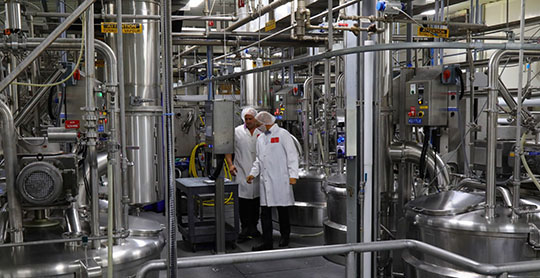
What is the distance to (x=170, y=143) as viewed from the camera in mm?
1670

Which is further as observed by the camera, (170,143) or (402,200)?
(402,200)

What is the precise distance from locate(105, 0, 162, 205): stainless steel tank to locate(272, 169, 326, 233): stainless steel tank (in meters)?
2.30

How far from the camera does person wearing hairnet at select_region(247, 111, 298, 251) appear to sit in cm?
527

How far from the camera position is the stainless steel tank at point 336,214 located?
16.3ft

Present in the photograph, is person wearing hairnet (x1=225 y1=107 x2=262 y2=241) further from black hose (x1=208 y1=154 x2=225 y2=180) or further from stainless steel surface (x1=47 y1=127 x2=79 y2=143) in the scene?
stainless steel surface (x1=47 y1=127 x2=79 y2=143)

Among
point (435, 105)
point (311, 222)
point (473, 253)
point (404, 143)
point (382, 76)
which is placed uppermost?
point (382, 76)

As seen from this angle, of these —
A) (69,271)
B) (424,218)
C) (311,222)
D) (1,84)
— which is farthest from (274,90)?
(1,84)

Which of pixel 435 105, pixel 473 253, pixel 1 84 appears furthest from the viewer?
pixel 435 105

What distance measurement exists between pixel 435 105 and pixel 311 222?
2.68 metres

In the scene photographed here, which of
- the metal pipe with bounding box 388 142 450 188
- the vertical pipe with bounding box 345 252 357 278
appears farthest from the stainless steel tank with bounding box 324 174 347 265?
the vertical pipe with bounding box 345 252 357 278

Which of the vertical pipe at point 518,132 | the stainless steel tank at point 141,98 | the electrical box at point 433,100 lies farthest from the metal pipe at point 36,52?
the electrical box at point 433,100

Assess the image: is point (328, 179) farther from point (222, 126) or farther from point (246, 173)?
point (222, 126)

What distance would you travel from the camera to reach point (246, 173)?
19.7 feet

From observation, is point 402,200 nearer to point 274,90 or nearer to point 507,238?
point 507,238
